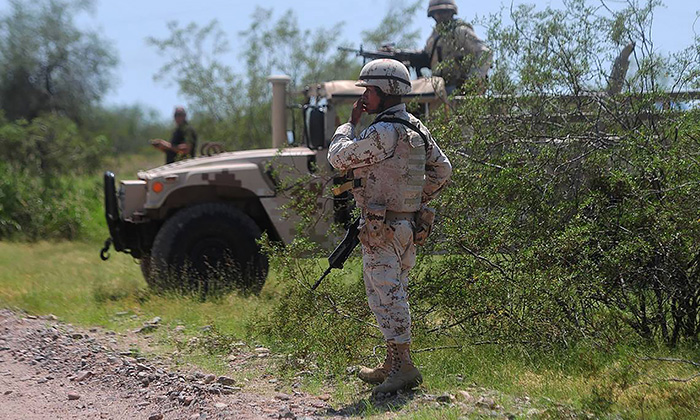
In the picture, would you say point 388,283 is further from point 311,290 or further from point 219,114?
point 219,114

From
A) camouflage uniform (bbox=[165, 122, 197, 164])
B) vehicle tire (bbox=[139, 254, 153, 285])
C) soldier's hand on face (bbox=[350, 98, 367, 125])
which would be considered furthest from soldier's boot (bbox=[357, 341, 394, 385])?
camouflage uniform (bbox=[165, 122, 197, 164])

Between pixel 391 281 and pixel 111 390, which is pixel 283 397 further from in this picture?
pixel 111 390

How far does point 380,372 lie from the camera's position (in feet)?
14.7

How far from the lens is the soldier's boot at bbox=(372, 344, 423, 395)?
4355mm

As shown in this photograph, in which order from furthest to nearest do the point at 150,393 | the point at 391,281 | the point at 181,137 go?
the point at 181,137 < the point at 150,393 < the point at 391,281

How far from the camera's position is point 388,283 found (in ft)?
14.4

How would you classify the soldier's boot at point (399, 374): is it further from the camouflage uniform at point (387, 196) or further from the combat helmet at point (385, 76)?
the combat helmet at point (385, 76)

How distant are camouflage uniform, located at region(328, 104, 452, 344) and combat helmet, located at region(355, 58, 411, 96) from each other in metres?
0.11

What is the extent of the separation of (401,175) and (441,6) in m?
3.54

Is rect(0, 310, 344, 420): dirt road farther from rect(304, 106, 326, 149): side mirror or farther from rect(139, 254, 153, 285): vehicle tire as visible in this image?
rect(304, 106, 326, 149): side mirror

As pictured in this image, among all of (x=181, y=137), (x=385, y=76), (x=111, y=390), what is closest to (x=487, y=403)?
(x=385, y=76)

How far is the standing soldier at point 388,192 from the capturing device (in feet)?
14.3

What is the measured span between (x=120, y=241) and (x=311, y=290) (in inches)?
131

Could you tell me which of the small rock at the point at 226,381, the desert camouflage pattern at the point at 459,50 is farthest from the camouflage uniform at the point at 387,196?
the desert camouflage pattern at the point at 459,50
